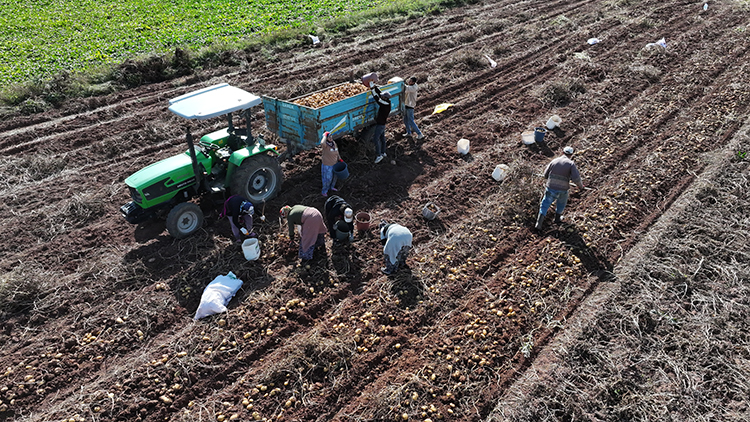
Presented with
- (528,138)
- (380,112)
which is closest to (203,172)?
(380,112)

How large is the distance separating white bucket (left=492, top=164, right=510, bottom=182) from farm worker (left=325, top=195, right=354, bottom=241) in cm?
377

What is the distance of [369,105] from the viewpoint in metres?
11.4

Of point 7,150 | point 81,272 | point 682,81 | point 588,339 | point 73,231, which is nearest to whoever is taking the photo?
point 588,339

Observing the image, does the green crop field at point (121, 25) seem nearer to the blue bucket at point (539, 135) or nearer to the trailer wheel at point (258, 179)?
the trailer wheel at point (258, 179)

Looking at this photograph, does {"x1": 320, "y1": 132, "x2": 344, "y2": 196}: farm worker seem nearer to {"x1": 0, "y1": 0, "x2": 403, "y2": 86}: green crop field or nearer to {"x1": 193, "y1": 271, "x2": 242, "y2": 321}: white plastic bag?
{"x1": 193, "y1": 271, "x2": 242, "y2": 321}: white plastic bag

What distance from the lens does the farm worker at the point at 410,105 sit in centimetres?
1187

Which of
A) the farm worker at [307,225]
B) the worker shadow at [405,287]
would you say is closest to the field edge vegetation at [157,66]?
the farm worker at [307,225]

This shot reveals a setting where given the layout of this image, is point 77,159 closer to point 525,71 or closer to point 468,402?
point 468,402

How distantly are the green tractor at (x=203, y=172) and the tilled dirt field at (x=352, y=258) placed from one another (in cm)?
55

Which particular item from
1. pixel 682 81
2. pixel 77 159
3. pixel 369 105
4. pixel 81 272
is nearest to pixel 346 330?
pixel 81 272

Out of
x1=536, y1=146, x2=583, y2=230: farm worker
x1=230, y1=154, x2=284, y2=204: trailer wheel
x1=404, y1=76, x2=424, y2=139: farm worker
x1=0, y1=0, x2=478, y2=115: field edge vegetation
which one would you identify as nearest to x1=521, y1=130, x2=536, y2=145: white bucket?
x1=404, y1=76, x2=424, y2=139: farm worker

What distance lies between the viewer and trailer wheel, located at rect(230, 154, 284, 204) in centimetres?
931

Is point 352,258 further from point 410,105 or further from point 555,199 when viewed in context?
point 410,105

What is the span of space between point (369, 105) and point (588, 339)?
6.95 metres
